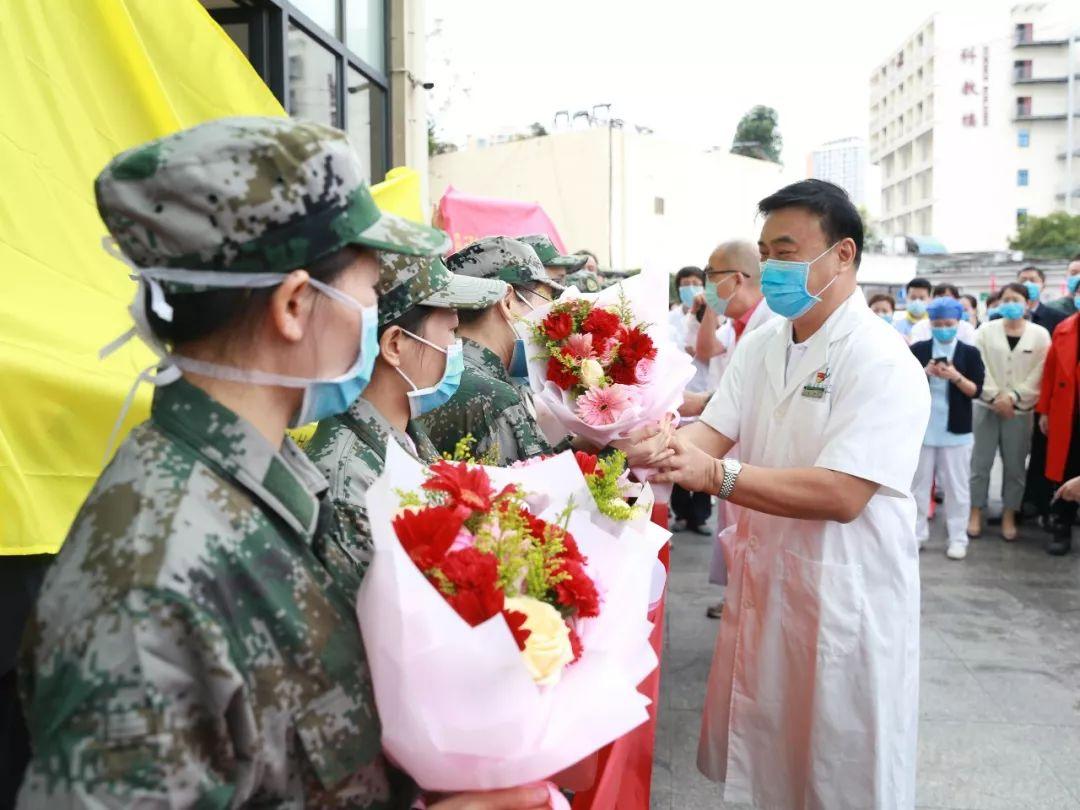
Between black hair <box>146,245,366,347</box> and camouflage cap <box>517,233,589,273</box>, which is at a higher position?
camouflage cap <box>517,233,589,273</box>

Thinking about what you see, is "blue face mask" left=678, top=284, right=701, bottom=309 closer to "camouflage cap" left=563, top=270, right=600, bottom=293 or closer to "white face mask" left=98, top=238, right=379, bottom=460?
"camouflage cap" left=563, top=270, right=600, bottom=293

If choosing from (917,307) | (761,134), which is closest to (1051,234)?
(761,134)

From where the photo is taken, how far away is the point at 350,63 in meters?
7.21

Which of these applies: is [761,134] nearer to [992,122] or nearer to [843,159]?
[992,122]

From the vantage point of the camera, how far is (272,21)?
18.1 feet

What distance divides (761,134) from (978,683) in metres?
57.9

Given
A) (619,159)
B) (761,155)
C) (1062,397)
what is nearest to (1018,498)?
(1062,397)

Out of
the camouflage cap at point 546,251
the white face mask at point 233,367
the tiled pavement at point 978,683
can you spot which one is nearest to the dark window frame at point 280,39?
the camouflage cap at point 546,251

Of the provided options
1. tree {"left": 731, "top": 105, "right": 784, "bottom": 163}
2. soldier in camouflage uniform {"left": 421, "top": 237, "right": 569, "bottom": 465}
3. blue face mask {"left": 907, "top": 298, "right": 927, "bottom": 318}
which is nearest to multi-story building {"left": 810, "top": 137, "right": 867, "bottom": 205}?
tree {"left": 731, "top": 105, "right": 784, "bottom": 163}

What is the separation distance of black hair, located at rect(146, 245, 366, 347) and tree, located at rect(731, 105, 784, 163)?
5915 centimetres

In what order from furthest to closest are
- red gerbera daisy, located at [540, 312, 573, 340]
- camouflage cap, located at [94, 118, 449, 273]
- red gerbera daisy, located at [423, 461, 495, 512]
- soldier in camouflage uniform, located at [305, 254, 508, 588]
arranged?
red gerbera daisy, located at [540, 312, 573, 340] → soldier in camouflage uniform, located at [305, 254, 508, 588] → red gerbera daisy, located at [423, 461, 495, 512] → camouflage cap, located at [94, 118, 449, 273]

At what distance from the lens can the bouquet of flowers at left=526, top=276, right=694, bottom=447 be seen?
10.1 ft

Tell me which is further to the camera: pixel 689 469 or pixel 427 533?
pixel 689 469

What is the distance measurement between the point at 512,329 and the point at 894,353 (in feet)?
4.72
